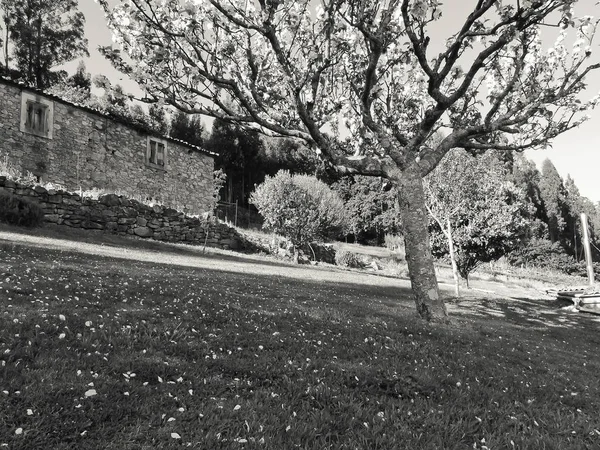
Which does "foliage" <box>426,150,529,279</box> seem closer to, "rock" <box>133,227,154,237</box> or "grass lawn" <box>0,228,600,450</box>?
"grass lawn" <box>0,228,600,450</box>

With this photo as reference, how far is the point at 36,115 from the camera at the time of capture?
2505 cm

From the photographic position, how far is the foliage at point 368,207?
Result: 2357 inches

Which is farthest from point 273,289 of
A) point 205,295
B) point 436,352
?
point 436,352

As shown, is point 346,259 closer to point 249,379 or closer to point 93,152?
point 93,152

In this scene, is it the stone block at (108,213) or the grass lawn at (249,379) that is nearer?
the grass lawn at (249,379)

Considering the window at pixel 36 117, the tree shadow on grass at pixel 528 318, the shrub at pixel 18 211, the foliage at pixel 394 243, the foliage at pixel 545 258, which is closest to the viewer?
the tree shadow on grass at pixel 528 318

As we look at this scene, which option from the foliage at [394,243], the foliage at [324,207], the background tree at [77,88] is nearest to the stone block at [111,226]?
the foliage at [324,207]

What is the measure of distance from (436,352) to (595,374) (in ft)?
11.8

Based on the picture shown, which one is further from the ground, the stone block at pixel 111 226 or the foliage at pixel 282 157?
the foliage at pixel 282 157

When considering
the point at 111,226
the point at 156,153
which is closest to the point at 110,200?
the point at 111,226

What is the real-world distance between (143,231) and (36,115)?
9.79 m

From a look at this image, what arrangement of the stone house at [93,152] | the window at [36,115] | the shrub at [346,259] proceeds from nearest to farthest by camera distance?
the stone house at [93,152], the window at [36,115], the shrub at [346,259]

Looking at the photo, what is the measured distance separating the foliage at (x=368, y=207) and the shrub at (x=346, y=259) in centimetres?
1850

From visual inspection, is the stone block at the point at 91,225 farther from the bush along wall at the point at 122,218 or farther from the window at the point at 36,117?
the window at the point at 36,117
